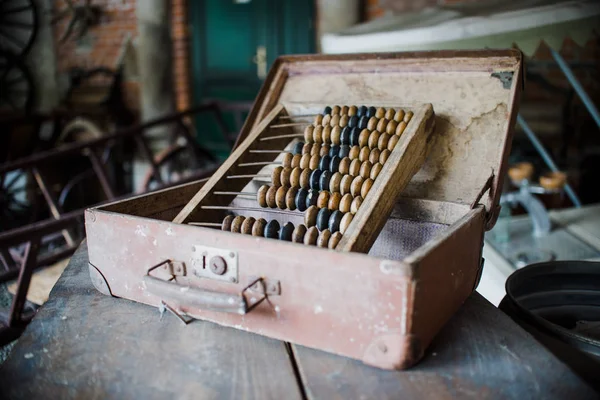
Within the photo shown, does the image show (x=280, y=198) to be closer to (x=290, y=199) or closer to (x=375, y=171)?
(x=290, y=199)

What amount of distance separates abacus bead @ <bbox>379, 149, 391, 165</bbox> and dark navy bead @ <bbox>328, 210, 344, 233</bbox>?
0.79ft

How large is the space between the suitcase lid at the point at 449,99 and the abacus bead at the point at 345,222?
0.33 meters

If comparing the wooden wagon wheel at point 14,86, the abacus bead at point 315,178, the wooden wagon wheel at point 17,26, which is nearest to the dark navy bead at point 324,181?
the abacus bead at point 315,178

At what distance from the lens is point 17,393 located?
1.04m

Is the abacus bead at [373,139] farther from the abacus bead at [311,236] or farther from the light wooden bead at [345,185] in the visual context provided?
the abacus bead at [311,236]

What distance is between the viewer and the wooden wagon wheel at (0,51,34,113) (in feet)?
25.9

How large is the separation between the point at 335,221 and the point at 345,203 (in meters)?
0.08

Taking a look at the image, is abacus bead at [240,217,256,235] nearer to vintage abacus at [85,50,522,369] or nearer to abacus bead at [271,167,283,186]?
vintage abacus at [85,50,522,369]

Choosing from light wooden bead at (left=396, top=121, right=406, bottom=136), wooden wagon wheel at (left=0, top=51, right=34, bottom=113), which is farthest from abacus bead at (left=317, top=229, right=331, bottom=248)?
wooden wagon wheel at (left=0, top=51, right=34, bottom=113)

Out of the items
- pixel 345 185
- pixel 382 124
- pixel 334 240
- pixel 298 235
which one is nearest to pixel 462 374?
pixel 334 240

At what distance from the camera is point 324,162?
1.61 metres

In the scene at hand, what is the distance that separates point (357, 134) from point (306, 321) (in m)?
0.75

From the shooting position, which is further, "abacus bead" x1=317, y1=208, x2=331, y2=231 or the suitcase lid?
the suitcase lid

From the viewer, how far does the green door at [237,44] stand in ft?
20.0
